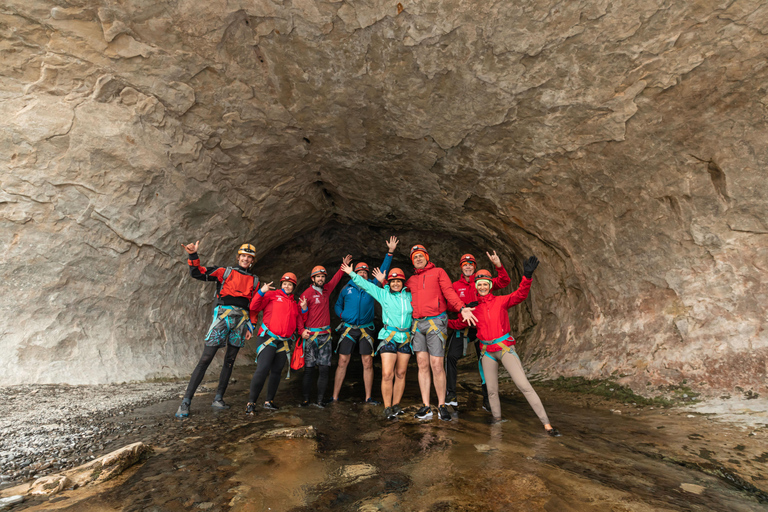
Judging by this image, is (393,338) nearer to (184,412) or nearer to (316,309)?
(316,309)

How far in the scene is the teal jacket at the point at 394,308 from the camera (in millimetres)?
4949

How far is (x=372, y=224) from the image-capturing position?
36.0ft

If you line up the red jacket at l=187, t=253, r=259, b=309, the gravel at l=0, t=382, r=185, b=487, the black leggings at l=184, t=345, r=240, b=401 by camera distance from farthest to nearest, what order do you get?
the red jacket at l=187, t=253, r=259, b=309, the black leggings at l=184, t=345, r=240, b=401, the gravel at l=0, t=382, r=185, b=487

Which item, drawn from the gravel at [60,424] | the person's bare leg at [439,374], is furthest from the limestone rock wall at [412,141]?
the person's bare leg at [439,374]

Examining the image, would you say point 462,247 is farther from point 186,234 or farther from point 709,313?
point 186,234

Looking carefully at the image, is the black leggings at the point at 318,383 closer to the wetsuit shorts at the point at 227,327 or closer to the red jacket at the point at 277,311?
the red jacket at the point at 277,311

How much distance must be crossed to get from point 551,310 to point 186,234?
7.57m

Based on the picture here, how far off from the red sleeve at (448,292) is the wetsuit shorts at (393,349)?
2.60 ft

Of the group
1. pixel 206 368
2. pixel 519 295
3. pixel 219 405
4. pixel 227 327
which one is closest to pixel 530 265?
pixel 519 295

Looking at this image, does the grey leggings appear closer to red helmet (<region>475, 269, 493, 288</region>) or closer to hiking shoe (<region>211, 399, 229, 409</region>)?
red helmet (<region>475, 269, 493, 288</region>)

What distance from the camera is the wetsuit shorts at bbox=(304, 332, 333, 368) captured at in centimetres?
587

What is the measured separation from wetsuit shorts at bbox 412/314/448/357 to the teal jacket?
0.16 meters

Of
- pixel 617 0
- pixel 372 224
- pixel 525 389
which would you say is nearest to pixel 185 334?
pixel 372 224

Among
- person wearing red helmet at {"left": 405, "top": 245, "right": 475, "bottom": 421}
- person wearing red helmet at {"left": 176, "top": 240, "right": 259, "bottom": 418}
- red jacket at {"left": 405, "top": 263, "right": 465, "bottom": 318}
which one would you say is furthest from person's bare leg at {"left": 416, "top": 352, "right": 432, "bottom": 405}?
person wearing red helmet at {"left": 176, "top": 240, "right": 259, "bottom": 418}
